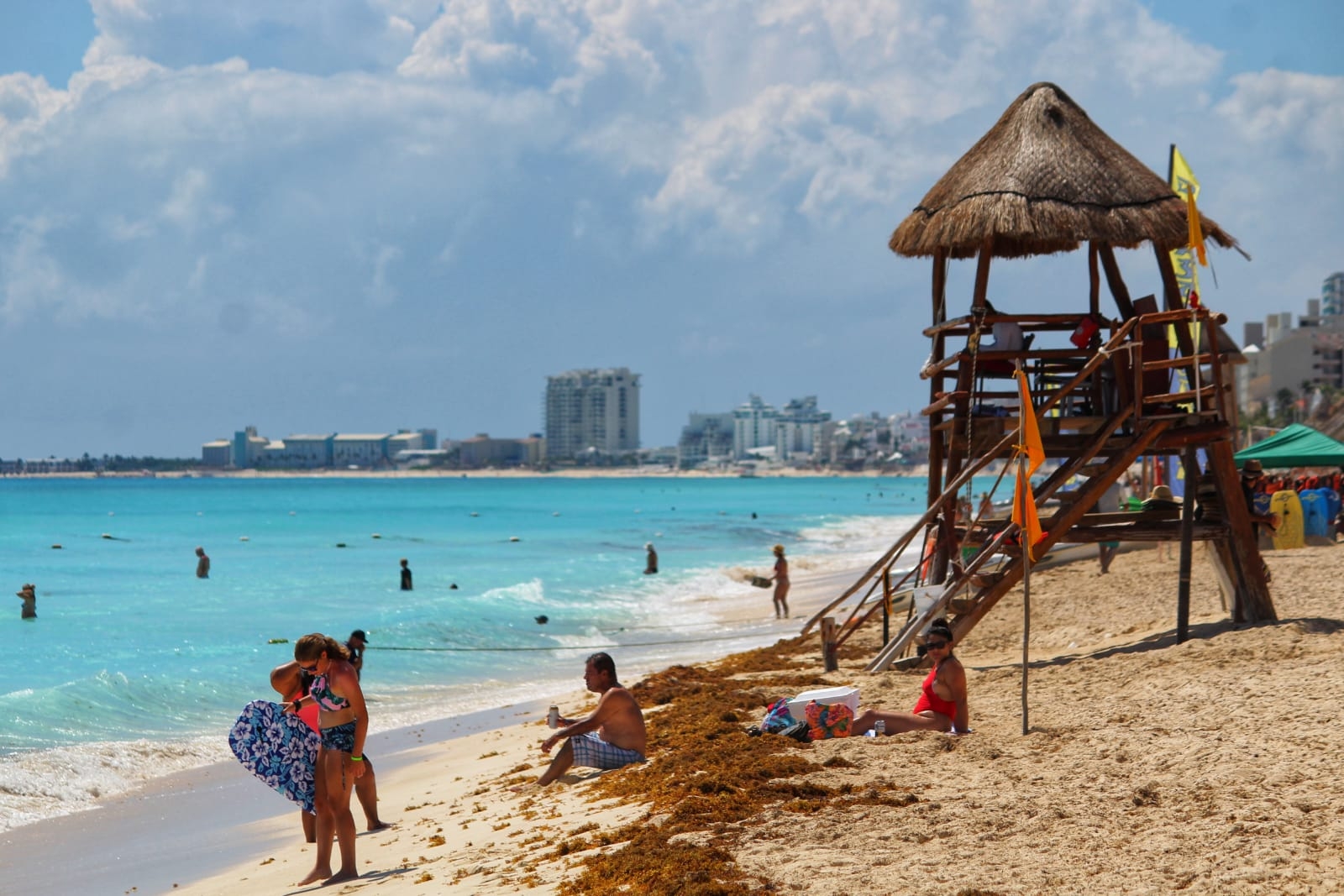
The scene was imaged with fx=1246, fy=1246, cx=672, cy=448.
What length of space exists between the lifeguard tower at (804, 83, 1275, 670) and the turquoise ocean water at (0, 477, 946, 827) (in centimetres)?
698

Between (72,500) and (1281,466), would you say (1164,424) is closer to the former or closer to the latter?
(1281,466)

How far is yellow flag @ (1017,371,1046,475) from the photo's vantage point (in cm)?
788

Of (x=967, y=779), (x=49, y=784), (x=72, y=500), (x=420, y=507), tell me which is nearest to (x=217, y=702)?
(x=49, y=784)

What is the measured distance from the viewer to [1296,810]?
18.5ft

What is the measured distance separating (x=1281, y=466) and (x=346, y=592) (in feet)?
75.8

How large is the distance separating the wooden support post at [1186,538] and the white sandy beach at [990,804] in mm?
270

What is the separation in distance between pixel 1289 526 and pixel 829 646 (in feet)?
32.1

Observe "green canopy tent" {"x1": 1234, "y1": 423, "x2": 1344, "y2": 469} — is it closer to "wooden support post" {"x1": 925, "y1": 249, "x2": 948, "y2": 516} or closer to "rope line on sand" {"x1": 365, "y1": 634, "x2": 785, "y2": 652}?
"wooden support post" {"x1": 925, "y1": 249, "x2": 948, "y2": 516}

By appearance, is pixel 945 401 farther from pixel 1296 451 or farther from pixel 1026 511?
pixel 1296 451

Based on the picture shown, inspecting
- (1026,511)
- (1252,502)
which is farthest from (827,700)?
(1252,502)

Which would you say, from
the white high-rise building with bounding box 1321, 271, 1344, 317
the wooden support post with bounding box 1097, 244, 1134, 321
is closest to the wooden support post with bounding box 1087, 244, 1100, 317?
the wooden support post with bounding box 1097, 244, 1134, 321

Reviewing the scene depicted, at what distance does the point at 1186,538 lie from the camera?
11.3 meters

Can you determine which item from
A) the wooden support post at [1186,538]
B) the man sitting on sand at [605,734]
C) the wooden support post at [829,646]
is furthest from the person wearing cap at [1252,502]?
the man sitting on sand at [605,734]

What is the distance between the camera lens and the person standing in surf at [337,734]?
6.85 metres
